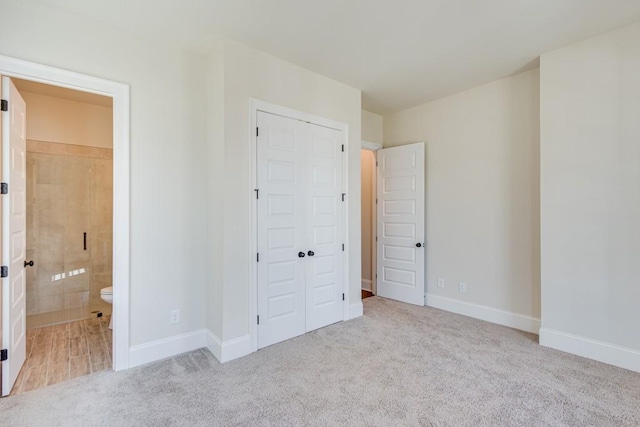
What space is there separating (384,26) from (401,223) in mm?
2649

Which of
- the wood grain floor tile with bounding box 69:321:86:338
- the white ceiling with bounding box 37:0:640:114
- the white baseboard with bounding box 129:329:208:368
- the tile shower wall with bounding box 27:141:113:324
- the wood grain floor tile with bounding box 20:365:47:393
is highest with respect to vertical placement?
the white ceiling with bounding box 37:0:640:114

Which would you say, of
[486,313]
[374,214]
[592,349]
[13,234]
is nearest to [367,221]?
[374,214]

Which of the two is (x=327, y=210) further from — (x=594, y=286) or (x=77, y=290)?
(x=77, y=290)

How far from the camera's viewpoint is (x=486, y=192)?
372 centimetres

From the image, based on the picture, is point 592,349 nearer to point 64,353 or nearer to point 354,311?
point 354,311

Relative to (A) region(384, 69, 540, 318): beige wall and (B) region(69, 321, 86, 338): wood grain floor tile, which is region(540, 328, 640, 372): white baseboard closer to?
(A) region(384, 69, 540, 318): beige wall

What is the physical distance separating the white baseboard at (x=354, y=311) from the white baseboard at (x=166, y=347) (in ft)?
5.36

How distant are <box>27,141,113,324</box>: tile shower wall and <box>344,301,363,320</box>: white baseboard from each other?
123 inches

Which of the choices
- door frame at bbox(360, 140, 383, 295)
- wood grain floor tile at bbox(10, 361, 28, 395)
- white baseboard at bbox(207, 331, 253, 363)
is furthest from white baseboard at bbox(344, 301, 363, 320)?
wood grain floor tile at bbox(10, 361, 28, 395)

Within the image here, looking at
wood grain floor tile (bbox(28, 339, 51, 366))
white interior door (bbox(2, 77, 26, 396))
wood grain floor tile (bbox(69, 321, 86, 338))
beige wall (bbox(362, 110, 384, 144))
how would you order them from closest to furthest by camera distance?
white interior door (bbox(2, 77, 26, 396))
wood grain floor tile (bbox(28, 339, 51, 366))
wood grain floor tile (bbox(69, 321, 86, 338))
beige wall (bbox(362, 110, 384, 144))

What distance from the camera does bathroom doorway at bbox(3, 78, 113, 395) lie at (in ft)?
11.3

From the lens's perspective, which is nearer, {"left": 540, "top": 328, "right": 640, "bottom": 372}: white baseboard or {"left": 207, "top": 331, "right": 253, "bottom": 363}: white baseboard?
{"left": 540, "top": 328, "right": 640, "bottom": 372}: white baseboard

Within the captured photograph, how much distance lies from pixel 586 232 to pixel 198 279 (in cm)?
360

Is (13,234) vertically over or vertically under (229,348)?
over
